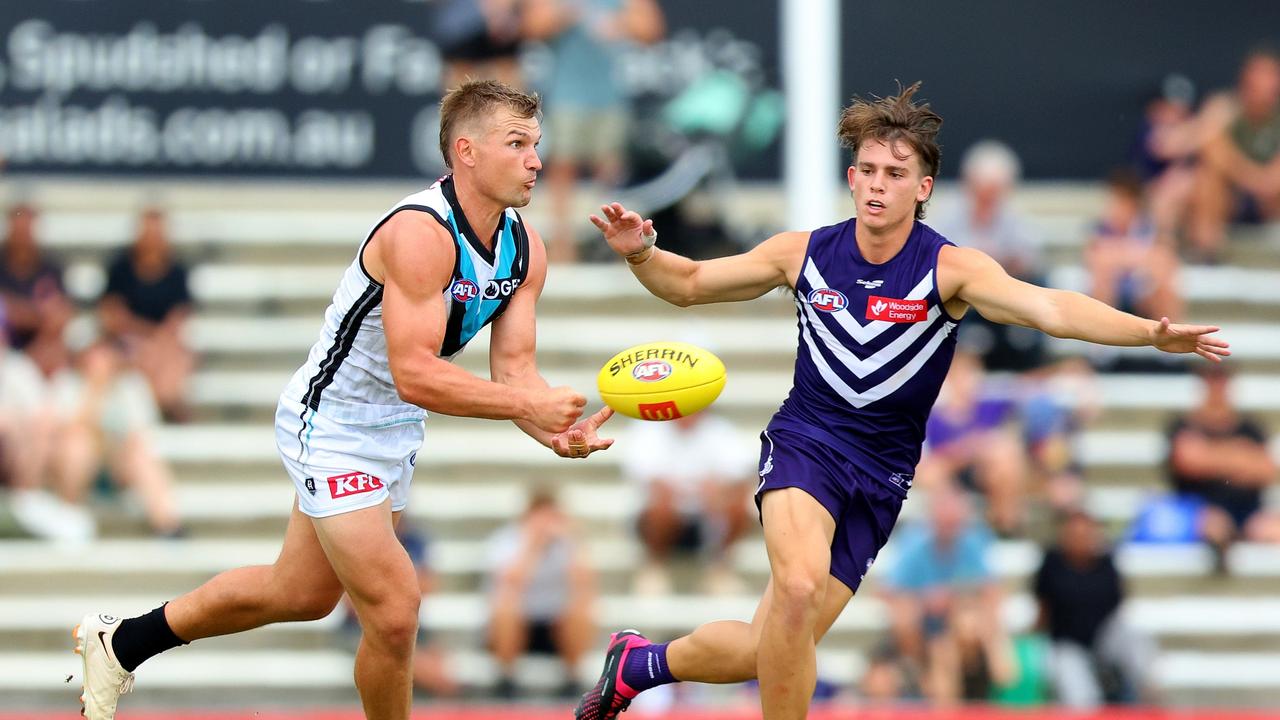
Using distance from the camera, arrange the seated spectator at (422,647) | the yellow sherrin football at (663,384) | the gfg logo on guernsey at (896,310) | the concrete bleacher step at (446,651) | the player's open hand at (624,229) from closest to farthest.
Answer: the yellow sherrin football at (663,384)
the gfg logo on guernsey at (896,310)
the player's open hand at (624,229)
the seated spectator at (422,647)
the concrete bleacher step at (446,651)

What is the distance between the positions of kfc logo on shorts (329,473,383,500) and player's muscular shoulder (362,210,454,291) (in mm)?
609

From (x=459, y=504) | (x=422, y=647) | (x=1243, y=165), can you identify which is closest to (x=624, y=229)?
(x=422, y=647)

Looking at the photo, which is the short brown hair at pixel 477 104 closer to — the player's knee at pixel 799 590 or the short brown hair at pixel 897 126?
the short brown hair at pixel 897 126

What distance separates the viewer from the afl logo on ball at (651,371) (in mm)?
5410

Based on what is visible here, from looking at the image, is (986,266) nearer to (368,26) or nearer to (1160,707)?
(1160,707)

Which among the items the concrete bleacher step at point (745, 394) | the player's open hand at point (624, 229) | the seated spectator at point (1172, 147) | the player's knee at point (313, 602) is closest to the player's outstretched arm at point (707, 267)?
the player's open hand at point (624, 229)

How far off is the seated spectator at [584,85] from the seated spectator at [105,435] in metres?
3.01

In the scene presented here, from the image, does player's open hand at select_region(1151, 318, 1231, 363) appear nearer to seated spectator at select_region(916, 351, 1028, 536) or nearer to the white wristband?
the white wristband

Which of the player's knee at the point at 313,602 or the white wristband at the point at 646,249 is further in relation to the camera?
the white wristband at the point at 646,249

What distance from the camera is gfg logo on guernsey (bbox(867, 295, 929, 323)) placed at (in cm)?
549

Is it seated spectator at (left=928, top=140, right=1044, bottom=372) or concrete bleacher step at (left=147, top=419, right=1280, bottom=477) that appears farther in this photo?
concrete bleacher step at (left=147, top=419, right=1280, bottom=477)

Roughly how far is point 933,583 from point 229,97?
5660 millimetres

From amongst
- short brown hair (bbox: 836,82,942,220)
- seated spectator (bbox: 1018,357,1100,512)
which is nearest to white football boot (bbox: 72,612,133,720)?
short brown hair (bbox: 836,82,942,220)

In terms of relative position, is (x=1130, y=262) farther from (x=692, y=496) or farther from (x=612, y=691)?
(x=612, y=691)
